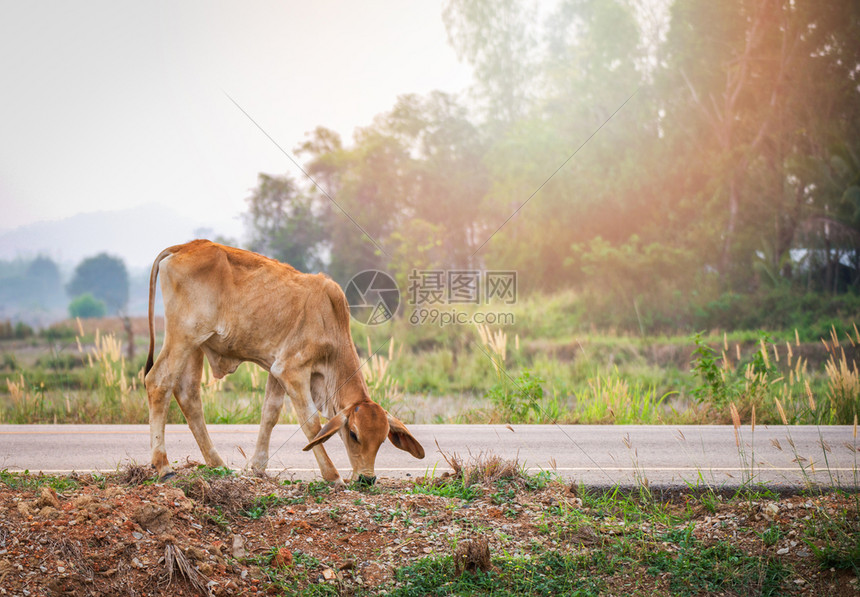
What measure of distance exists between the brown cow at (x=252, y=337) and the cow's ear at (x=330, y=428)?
0.42m

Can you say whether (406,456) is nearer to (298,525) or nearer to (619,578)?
(298,525)

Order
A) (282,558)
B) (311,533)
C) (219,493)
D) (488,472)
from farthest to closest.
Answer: (488,472)
(219,493)
(311,533)
(282,558)

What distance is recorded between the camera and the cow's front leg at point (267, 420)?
21.3 feet

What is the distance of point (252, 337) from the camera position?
6508 mm

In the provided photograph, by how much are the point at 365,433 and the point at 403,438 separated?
0.39 meters

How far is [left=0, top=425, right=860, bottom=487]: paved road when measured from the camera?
721 centimetres

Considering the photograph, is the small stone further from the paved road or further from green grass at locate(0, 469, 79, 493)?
green grass at locate(0, 469, 79, 493)

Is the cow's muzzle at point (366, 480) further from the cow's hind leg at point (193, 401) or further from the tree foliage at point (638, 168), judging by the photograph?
the tree foliage at point (638, 168)

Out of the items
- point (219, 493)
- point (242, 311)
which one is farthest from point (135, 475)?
point (242, 311)

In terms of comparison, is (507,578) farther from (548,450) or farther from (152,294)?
(152,294)

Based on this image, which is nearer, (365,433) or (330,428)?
(330,428)

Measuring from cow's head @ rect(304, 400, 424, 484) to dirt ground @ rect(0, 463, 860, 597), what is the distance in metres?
0.22

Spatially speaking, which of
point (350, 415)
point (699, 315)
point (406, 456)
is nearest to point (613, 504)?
point (350, 415)

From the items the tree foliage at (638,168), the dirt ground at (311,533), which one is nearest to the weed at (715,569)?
the dirt ground at (311,533)
